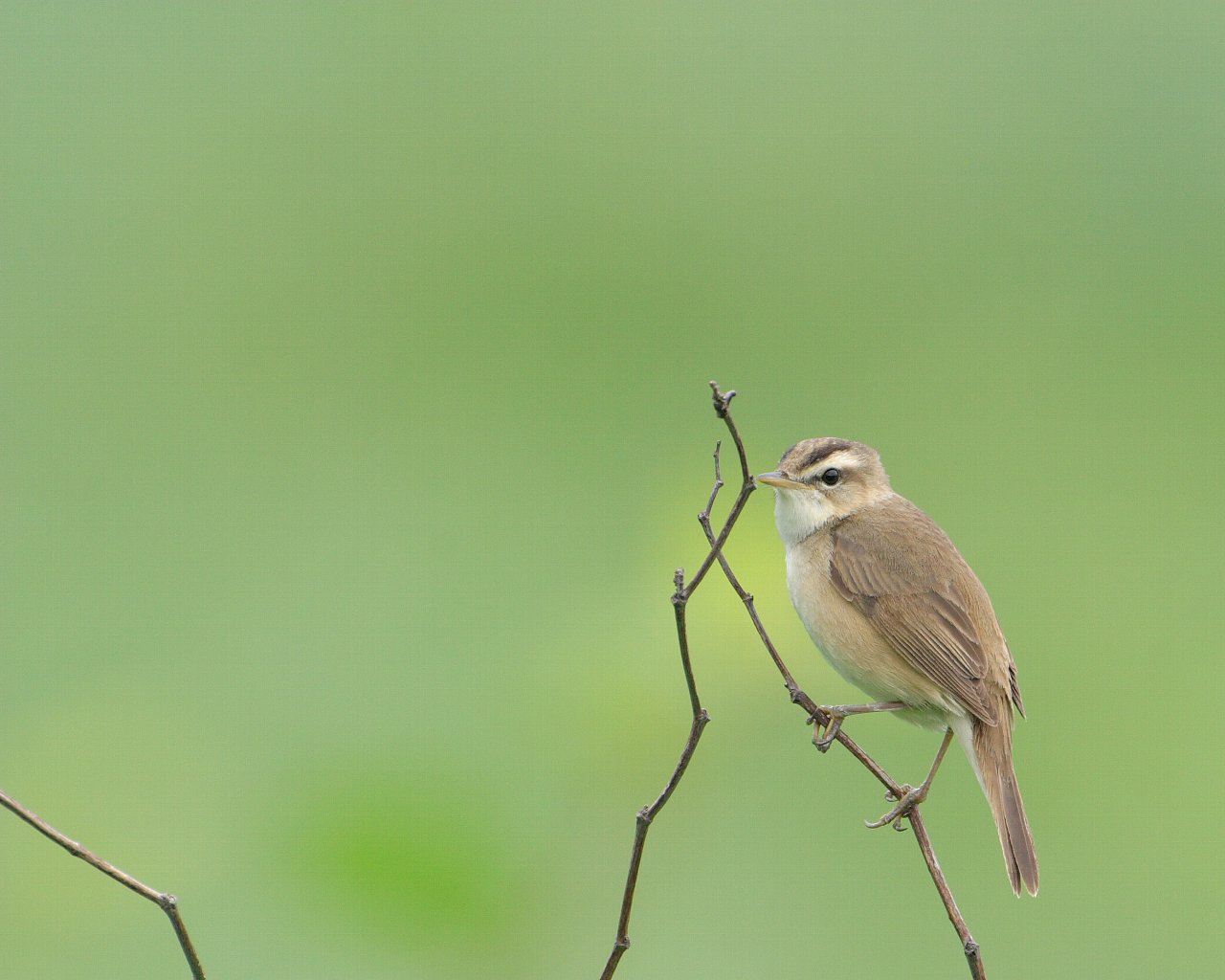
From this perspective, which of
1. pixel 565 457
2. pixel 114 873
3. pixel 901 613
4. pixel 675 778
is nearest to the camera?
pixel 114 873

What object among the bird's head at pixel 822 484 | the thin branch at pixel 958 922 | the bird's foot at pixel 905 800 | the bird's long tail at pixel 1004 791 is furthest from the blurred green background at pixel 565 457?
the thin branch at pixel 958 922

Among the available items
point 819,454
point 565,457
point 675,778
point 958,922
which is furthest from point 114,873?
point 565,457

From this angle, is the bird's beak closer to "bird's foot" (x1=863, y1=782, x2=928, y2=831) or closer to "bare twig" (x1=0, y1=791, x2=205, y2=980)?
"bird's foot" (x1=863, y1=782, x2=928, y2=831)

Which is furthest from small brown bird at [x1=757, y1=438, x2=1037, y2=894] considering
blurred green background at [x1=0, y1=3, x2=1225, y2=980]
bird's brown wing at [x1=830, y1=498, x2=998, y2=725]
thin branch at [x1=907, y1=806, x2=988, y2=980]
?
blurred green background at [x1=0, y1=3, x2=1225, y2=980]

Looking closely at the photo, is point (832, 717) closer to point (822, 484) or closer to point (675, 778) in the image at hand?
point (822, 484)

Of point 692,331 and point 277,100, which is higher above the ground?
point 277,100

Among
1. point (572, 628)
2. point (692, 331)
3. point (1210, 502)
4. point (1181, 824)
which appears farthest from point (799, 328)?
point (1181, 824)

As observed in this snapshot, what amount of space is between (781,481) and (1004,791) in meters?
0.64

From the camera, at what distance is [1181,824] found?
15.7 feet

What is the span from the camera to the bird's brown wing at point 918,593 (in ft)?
8.55

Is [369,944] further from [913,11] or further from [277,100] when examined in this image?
[913,11]

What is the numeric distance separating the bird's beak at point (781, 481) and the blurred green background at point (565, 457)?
927 millimetres

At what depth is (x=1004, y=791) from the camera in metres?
2.50

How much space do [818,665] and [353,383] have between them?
130 inches
